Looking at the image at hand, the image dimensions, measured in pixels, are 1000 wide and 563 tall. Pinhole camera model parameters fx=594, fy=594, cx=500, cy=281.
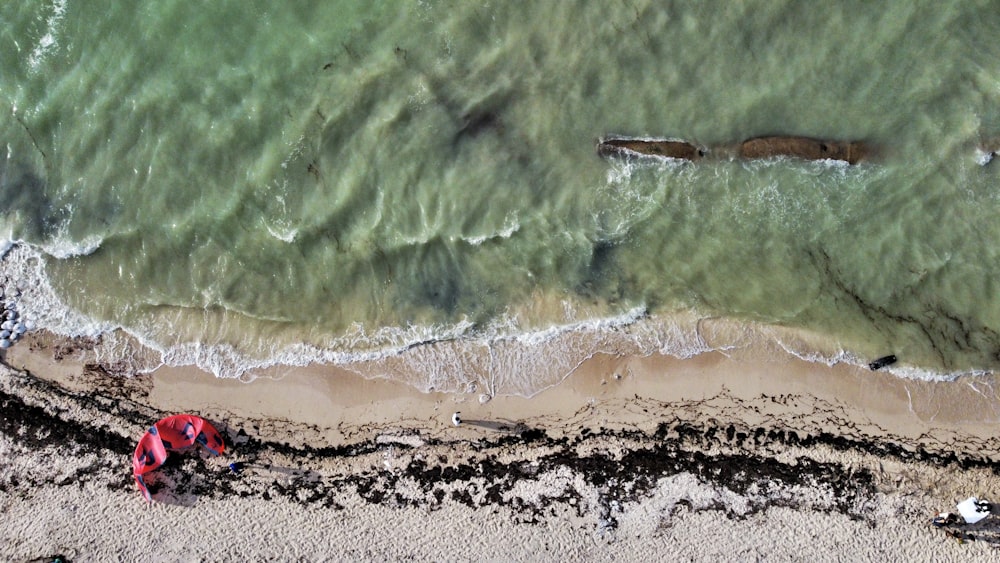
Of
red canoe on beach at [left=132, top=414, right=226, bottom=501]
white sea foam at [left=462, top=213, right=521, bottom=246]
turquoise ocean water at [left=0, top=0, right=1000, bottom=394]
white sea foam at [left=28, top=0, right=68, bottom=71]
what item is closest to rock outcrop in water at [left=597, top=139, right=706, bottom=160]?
turquoise ocean water at [left=0, top=0, right=1000, bottom=394]

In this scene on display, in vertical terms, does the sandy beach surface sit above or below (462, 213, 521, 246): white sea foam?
below

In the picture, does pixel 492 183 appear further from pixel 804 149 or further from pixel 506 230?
pixel 804 149

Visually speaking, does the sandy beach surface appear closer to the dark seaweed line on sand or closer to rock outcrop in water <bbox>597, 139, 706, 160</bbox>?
the dark seaweed line on sand

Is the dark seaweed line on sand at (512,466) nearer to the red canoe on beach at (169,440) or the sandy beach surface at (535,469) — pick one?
the sandy beach surface at (535,469)

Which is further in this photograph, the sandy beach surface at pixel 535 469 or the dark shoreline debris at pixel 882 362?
the dark shoreline debris at pixel 882 362

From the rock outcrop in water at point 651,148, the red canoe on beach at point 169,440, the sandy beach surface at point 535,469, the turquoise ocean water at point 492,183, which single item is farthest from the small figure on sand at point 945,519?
the red canoe on beach at point 169,440

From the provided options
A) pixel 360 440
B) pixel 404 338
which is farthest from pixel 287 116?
pixel 360 440

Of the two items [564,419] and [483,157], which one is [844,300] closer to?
[564,419]
